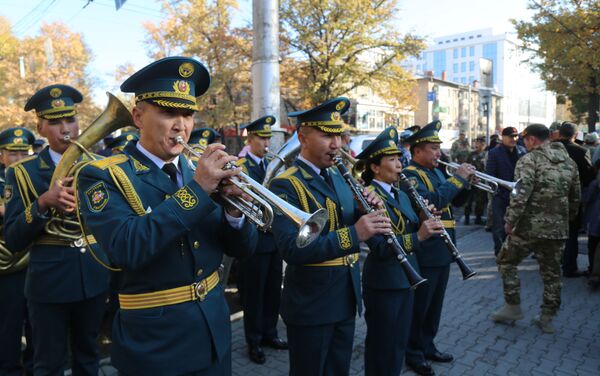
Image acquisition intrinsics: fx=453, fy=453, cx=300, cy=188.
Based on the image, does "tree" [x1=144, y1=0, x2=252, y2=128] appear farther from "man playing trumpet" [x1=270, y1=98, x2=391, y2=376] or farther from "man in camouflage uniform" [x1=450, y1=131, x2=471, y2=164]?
"man playing trumpet" [x1=270, y1=98, x2=391, y2=376]

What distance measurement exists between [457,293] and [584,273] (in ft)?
8.54

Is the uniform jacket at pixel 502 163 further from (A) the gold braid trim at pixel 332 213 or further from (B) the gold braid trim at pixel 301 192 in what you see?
(B) the gold braid trim at pixel 301 192

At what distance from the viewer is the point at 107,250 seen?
2.13 metres

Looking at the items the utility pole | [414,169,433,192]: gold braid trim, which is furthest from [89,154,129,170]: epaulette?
the utility pole

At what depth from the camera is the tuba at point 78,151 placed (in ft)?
9.32

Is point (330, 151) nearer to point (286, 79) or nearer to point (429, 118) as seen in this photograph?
point (286, 79)

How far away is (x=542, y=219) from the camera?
216 inches

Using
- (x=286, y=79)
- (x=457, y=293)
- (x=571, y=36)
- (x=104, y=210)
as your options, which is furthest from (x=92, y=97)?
(x=104, y=210)

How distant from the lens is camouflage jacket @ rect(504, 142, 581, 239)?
548 centimetres

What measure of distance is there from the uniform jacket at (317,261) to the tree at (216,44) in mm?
22128

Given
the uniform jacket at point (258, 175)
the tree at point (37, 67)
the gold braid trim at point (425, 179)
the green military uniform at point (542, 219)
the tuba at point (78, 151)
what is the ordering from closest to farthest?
the tuba at point (78, 151)
the gold braid trim at point (425, 179)
the uniform jacket at point (258, 175)
the green military uniform at point (542, 219)
the tree at point (37, 67)

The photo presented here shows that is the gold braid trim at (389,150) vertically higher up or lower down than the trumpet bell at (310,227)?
higher up

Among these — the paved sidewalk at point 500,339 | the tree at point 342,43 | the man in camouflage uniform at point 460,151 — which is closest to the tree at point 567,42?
the man in camouflage uniform at point 460,151

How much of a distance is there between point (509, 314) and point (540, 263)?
754 mm
